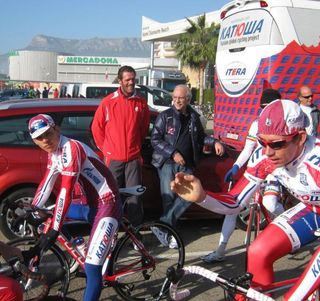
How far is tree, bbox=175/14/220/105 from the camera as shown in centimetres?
3564

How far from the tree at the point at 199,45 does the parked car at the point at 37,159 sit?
94.7 ft

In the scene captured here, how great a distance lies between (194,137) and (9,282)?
3452 millimetres

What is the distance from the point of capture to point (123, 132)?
Answer: 18.0ft

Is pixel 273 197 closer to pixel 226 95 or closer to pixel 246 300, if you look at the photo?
pixel 246 300

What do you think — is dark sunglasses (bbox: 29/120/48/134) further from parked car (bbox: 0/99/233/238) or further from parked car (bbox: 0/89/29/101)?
parked car (bbox: 0/89/29/101)

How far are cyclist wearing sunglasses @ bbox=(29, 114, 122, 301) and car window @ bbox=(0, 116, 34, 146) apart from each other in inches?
85.3

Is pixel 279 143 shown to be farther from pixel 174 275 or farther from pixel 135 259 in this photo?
pixel 135 259

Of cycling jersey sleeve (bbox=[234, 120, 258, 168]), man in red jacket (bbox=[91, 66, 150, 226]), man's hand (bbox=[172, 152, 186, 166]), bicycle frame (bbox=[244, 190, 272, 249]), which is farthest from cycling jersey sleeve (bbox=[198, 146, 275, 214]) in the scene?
man in red jacket (bbox=[91, 66, 150, 226])

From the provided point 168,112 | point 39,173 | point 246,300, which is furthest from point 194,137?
point 246,300

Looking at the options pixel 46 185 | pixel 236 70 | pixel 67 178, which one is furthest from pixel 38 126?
pixel 236 70

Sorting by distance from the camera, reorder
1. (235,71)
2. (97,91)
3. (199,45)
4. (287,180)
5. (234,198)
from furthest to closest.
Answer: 1. (199,45)
2. (97,91)
3. (235,71)
4. (234,198)
5. (287,180)

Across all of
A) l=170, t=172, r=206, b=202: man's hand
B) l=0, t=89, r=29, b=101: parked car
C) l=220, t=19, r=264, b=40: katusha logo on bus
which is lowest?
l=0, t=89, r=29, b=101: parked car

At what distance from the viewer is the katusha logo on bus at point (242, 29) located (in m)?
8.76

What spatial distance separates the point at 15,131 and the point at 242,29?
514 cm
